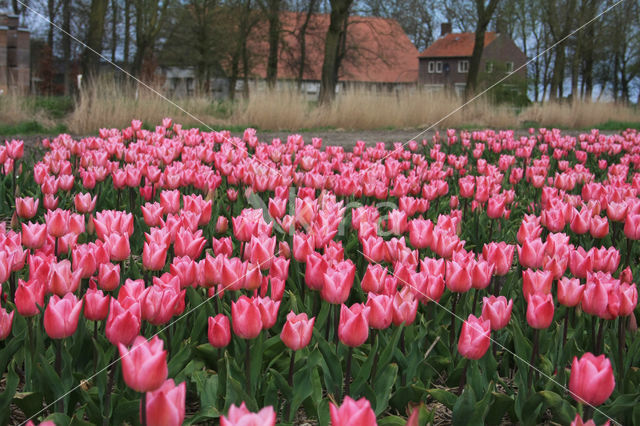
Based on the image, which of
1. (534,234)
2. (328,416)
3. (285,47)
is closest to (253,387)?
(328,416)

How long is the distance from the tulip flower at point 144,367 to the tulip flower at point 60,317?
0.36 meters

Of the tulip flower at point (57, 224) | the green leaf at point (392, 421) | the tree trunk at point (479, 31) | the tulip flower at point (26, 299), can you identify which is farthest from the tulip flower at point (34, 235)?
the tree trunk at point (479, 31)

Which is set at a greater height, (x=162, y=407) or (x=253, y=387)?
→ (x=162, y=407)

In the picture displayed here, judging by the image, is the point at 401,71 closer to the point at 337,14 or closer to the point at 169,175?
the point at 337,14

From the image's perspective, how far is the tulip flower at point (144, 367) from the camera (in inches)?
46.2

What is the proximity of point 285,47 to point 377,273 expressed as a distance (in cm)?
3031

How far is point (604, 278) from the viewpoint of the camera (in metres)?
1.93

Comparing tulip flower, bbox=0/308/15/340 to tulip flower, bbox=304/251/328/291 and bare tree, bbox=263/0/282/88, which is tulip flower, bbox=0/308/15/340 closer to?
tulip flower, bbox=304/251/328/291

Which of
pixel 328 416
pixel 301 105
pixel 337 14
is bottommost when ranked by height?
Answer: pixel 328 416

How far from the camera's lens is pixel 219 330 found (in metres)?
1.61

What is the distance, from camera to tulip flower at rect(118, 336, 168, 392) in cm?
117

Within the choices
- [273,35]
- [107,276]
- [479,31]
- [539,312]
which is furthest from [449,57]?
[107,276]

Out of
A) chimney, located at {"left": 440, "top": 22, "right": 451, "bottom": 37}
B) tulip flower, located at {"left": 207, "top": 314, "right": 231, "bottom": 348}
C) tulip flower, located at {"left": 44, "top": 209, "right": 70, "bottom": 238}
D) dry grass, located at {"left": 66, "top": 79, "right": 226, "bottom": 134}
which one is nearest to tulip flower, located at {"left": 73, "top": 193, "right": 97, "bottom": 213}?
tulip flower, located at {"left": 44, "top": 209, "right": 70, "bottom": 238}

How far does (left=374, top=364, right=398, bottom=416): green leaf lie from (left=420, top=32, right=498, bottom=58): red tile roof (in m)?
56.4
